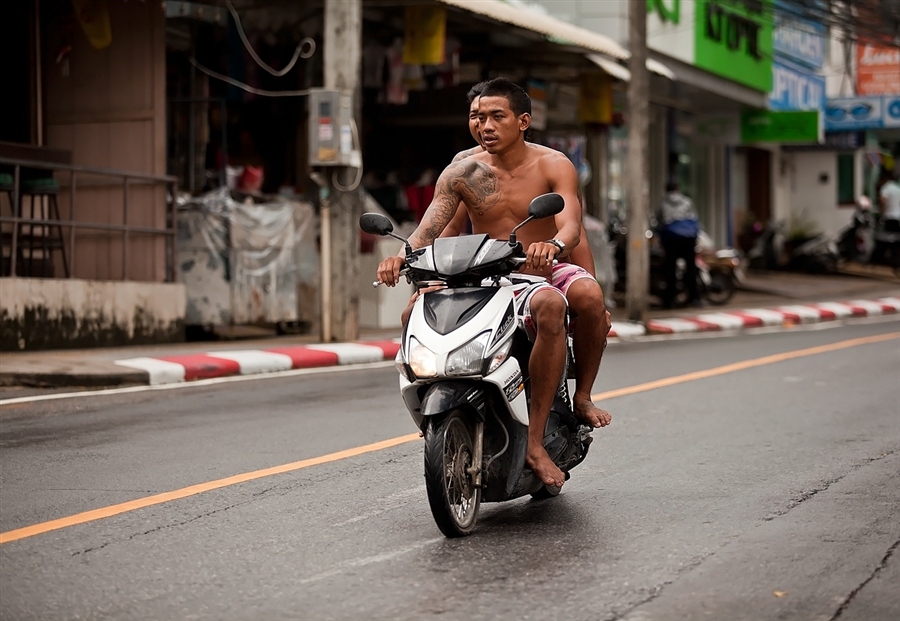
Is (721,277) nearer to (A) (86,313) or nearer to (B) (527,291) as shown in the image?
(A) (86,313)

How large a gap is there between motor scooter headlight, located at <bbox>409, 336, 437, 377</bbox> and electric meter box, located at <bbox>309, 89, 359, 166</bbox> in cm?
981

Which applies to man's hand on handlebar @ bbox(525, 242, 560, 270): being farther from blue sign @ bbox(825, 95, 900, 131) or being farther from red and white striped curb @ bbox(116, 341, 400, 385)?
blue sign @ bbox(825, 95, 900, 131)

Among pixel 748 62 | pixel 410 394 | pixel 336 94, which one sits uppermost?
pixel 748 62

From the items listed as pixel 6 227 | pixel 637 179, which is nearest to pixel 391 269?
pixel 6 227

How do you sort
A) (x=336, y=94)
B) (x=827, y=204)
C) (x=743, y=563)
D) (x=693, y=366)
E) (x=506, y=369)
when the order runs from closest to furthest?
(x=743, y=563)
(x=506, y=369)
(x=693, y=366)
(x=336, y=94)
(x=827, y=204)

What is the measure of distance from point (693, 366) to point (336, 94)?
4590 mm

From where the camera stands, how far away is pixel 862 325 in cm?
Result: 2047

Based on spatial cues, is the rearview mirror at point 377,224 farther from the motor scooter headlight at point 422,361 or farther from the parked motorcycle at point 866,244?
the parked motorcycle at point 866,244

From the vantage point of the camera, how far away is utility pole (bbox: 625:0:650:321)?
19484 millimetres

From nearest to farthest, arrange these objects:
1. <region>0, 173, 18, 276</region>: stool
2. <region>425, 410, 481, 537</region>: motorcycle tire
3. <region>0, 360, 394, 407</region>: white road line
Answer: <region>425, 410, 481, 537</region>: motorcycle tire → <region>0, 360, 394, 407</region>: white road line → <region>0, 173, 18, 276</region>: stool

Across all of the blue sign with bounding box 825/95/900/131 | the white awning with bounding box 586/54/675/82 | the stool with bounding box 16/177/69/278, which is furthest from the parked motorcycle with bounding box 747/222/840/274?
the stool with bounding box 16/177/69/278

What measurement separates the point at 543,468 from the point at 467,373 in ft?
1.98

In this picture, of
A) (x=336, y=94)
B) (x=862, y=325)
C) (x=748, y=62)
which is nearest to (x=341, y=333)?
(x=336, y=94)

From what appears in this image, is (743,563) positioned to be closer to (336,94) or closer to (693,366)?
(693,366)
